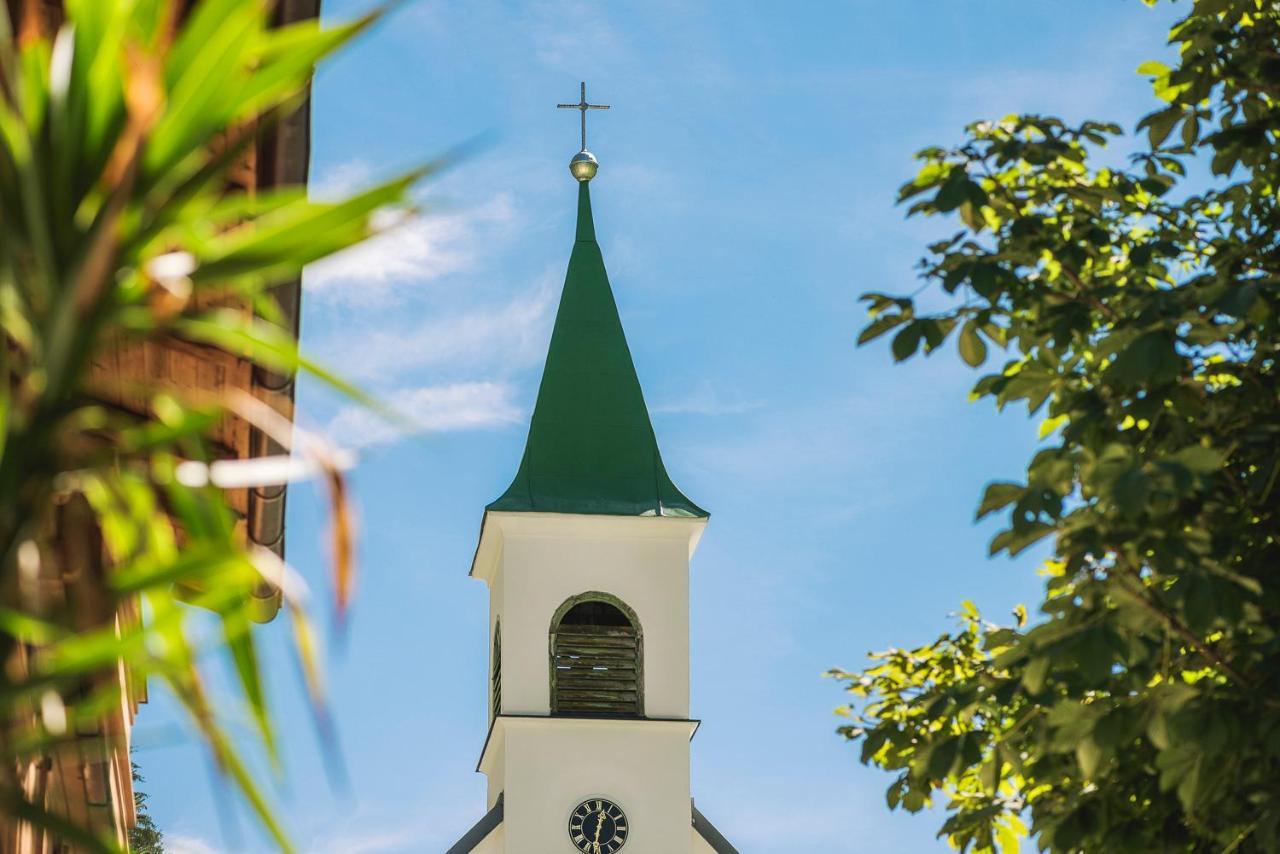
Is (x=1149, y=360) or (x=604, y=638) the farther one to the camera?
(x=604, y=638)

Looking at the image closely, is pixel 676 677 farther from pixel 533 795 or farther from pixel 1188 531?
pixel 1188 531

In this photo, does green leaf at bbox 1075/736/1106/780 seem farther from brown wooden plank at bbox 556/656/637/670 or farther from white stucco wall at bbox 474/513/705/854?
brown wooden plank at bbox 556/656/637/670

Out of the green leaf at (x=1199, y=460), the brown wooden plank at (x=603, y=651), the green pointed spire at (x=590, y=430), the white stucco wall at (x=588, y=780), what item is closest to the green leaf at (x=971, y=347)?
the green leaf at (x=1199, y=460)

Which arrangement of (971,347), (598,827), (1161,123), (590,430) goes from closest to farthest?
(971,347) < (1161,123) < (598,827) < (590,430)

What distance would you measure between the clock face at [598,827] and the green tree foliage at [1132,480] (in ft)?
55.3

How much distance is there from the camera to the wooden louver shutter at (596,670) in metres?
23.2

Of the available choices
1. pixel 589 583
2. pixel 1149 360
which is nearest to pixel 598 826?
pixel 589 583

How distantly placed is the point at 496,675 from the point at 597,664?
5.84 feet

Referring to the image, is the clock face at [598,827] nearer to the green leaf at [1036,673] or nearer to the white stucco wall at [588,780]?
the white stucco wall at [588,780]

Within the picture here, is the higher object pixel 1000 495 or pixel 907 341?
pixel 907 341

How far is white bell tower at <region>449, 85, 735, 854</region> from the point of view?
22906 millimetres

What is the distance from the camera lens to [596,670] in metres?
23.4

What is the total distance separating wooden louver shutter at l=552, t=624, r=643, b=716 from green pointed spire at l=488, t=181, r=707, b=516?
166 cm

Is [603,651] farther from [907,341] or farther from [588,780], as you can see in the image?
[907,341]
